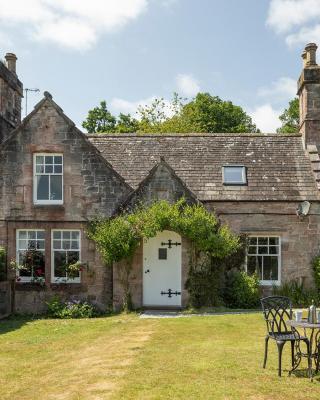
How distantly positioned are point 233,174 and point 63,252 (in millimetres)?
7086

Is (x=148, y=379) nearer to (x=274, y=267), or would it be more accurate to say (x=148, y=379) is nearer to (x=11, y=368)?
(x=11, y=368)

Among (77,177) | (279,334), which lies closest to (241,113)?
(77,177)

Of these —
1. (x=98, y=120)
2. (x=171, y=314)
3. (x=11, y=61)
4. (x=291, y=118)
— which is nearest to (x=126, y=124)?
(x=98, y=120)

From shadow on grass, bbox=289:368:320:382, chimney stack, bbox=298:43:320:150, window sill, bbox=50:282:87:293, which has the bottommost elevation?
shadow on grass, bbox=289:368:320:382

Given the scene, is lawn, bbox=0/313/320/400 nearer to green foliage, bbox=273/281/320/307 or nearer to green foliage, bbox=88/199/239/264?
green foliage, bbox=88/199/239/264

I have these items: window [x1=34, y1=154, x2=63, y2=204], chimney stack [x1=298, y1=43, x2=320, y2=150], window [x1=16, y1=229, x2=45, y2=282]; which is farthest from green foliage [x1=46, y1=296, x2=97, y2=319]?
chimney stack [x1=298, y1=43, x2=320, y2=150]

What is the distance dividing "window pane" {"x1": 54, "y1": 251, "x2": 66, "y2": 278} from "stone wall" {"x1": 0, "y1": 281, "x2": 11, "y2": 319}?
5.63 ft

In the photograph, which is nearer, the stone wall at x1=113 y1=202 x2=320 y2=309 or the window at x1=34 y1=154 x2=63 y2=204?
the window at x1=34 y1=154 x2=63 y2=204

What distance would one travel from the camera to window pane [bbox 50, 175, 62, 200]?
18438mm

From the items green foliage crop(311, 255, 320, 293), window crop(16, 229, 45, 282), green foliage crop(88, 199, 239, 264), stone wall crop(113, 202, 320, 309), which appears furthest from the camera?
stone wall crop(113, 202, 320, 309)

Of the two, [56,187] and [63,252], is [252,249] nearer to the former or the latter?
[63,252]

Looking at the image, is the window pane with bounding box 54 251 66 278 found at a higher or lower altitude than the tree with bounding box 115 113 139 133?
lower

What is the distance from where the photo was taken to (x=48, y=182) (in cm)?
1844

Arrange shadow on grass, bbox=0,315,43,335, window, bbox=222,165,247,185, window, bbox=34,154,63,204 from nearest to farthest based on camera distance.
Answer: shadow on grass, bbox=0,315,43,335
window, bbox=34,154,63,204
window, bbox=222,165,247,185
